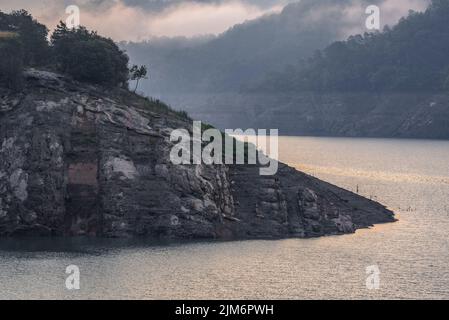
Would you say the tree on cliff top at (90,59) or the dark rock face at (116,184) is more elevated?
the tree on cliff top at (90,59)

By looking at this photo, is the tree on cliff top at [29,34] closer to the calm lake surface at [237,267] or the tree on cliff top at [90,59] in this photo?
the tree on cliff top at [90,59]

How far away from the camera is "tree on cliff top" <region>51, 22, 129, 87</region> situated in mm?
130250

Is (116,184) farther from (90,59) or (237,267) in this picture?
(237,267)

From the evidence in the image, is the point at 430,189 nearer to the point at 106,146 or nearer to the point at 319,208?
the point at 319,208

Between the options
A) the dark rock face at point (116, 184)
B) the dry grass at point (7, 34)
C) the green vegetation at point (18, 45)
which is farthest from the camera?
the dry grass at point (7, 34)

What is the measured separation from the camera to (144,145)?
12169 centimetres

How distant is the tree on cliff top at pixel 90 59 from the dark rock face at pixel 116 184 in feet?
9.38

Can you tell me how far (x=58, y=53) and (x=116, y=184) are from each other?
1077 inches

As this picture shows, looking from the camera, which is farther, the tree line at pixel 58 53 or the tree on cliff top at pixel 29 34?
the tree on cliff top at pixel 29 34

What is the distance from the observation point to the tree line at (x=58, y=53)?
127500mm

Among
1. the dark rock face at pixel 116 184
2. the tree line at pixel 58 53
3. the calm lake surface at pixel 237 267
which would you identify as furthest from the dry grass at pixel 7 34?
the calm lake surface at pixel 237 267

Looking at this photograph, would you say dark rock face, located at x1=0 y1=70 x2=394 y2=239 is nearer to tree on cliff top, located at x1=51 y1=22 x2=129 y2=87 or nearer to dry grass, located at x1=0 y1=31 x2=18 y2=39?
tree on cliff top, located at x1=51 y1=22 x2=129 y2=87

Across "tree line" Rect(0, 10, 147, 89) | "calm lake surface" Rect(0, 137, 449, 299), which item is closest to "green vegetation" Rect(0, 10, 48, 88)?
"tree line" Rect(0, 10, 147, 89)
